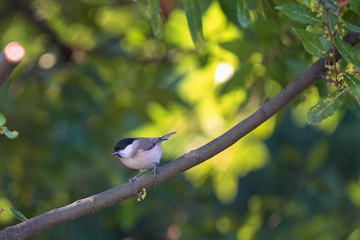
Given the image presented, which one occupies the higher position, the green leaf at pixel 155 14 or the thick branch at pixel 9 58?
the thick branch at pixel 9 58

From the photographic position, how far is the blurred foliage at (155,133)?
4.37m

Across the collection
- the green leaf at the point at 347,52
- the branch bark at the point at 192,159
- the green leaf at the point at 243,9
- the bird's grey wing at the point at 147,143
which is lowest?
the bird's grey wing at the point at 147,143

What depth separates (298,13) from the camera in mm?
2055

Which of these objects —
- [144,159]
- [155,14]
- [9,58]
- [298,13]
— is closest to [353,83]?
[298,13]

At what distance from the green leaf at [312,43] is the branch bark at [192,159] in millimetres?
143

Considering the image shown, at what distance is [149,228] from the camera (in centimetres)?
526

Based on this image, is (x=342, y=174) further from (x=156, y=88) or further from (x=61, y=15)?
(x=61, y=15)

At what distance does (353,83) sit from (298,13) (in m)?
0.35

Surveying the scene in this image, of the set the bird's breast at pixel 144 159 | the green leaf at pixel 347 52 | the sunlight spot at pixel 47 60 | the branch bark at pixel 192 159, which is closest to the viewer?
the green leaf at pixel 347 52

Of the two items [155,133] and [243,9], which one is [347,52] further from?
[155,133]

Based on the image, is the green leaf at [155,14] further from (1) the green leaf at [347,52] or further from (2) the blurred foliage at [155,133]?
(2) the blurred foliage at [155,133]

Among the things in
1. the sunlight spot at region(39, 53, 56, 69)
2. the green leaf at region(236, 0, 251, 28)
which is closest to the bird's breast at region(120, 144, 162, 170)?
the green leaf at region(236, 0, 251, 28)

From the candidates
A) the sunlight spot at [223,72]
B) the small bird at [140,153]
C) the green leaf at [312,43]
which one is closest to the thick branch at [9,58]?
the green leaf at [312,43]

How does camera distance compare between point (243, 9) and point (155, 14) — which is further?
point (155, 14)
